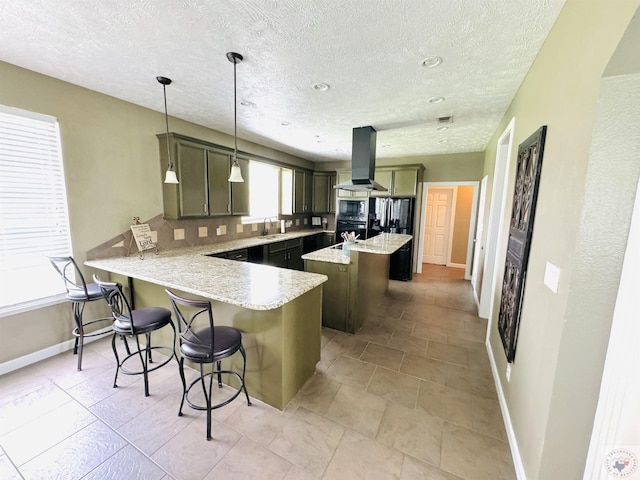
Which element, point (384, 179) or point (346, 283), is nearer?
point (346, 283)

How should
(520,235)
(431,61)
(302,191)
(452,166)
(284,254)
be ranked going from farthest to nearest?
(302,191) → (452,166) → (284,254) → (431,61) → (520,235)

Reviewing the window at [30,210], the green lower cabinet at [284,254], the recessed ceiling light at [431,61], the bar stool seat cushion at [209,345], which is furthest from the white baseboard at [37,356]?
the recessed ceiling light at [431,61]

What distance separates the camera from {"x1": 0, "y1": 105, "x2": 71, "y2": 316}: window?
7.23 feet

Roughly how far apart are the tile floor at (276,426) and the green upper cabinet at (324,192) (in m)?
4.06

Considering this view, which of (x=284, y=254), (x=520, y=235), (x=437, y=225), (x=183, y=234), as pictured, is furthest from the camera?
(x=437, y=225)

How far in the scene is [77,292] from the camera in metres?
2.34

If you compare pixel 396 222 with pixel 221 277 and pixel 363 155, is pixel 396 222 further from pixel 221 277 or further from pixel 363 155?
pixel 221 277

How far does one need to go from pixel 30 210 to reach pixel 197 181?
158cm

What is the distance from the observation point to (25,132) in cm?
226

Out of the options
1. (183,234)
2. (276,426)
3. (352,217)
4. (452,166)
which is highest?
(452,166)

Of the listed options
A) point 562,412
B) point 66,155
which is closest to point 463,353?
point 562,412

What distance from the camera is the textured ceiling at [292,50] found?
1.47m

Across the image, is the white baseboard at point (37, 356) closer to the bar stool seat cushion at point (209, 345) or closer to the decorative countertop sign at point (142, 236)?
the decorative countertop sign at point (142, 236)

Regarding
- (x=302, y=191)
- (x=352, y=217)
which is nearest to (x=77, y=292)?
(x=302, y=191)
